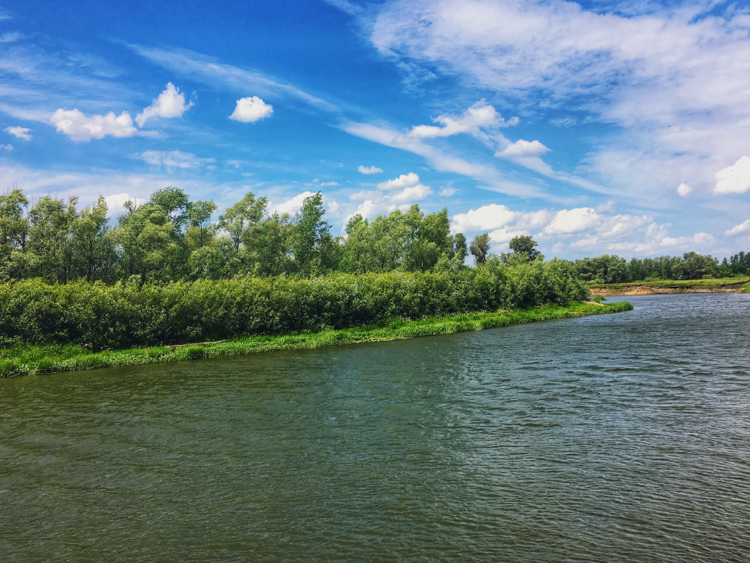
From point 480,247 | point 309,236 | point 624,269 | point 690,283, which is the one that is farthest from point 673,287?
point 309,236

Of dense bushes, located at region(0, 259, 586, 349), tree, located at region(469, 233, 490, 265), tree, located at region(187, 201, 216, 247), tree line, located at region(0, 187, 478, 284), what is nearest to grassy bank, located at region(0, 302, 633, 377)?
dense bushes, located at region(0, 259, 586, 349)

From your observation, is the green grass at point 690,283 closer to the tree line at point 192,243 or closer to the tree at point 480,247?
the tree at point 480,247

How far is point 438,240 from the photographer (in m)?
95.9

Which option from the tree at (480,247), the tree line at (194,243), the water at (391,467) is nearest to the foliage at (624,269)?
the tree at (480,247)

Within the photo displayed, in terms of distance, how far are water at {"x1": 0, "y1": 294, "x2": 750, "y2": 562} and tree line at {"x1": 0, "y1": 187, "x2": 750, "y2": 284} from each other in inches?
1324

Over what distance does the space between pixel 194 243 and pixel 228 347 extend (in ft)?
122

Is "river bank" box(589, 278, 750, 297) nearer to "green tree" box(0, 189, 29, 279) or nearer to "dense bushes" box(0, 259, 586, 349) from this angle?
"dense bushes" box(0, 259, 586, 349)

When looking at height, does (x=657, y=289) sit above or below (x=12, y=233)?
below

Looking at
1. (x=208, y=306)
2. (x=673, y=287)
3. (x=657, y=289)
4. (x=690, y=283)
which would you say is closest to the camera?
(x=208, y=306)

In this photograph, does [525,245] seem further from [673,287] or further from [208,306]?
[208,306]

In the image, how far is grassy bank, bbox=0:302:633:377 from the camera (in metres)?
35.6

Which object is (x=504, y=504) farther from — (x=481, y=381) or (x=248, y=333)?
(x=248, y=333)

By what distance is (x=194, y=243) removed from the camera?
72.8 m

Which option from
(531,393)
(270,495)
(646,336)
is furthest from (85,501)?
(646,336)
